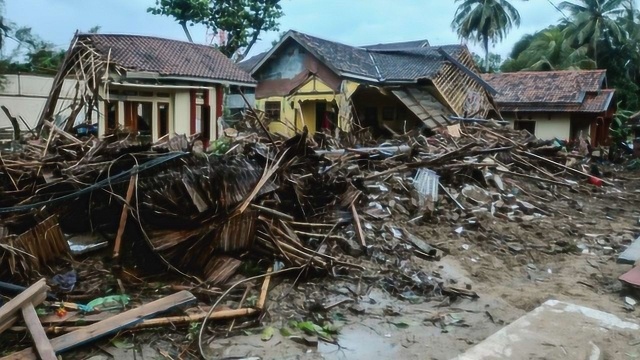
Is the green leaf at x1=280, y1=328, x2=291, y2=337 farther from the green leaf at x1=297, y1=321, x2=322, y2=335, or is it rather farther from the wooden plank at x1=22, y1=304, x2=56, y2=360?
the wooden plank at x1=22, y1=304, x2=56, y2=360

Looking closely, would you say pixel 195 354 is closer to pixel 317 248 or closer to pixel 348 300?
pixel 348 300

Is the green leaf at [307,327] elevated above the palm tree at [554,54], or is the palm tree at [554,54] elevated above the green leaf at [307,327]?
the palm tree at [554,54]

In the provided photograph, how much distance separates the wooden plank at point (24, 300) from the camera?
12.9ft

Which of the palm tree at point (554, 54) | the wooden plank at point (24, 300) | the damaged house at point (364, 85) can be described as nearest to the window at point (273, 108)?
the damaged house at point (364, 85)

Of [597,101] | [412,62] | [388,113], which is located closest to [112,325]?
[388,113]

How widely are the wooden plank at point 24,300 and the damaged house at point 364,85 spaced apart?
1478 centimetres

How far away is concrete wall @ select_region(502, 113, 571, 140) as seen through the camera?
25.6m

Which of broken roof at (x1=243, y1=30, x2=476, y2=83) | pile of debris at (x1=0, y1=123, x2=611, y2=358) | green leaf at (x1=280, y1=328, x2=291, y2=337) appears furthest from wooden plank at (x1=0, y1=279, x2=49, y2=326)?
broken roof at (x1=243, y1=30, x2=476, y2=83)

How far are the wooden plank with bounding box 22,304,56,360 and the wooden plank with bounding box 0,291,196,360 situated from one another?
74 millimetres

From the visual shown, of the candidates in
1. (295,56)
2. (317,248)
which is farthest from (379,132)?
(317,248)

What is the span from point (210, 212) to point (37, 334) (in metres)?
2.05

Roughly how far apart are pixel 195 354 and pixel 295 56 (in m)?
18.7

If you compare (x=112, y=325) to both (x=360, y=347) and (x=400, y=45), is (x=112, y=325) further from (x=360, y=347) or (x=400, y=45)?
(x=400, y=45)

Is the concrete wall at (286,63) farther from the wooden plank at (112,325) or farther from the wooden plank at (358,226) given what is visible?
the wooden plank at (112,325)
